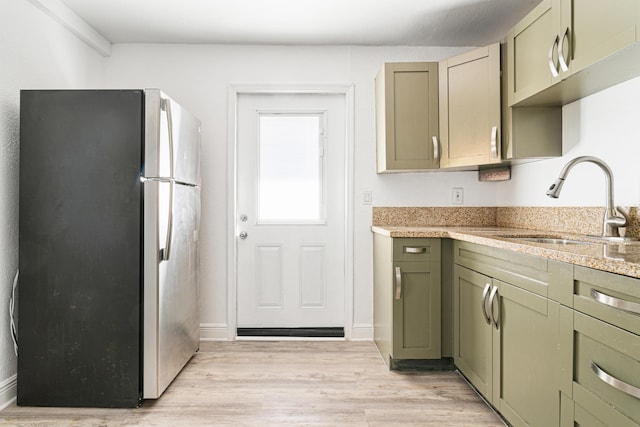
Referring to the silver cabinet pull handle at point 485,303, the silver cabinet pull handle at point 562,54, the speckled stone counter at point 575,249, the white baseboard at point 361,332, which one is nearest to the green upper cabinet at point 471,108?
the speckled stone counter at point 575,249

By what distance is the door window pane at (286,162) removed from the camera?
334 cm

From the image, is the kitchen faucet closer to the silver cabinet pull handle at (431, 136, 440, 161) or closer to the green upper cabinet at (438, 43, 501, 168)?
the green upper cabinet at (438, 43, 501, 168)

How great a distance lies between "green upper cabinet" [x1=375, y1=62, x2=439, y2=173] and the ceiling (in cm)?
32

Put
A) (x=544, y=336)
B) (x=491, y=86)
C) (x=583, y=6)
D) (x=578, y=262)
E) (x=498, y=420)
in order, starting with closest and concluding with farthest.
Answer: (x=578, y=262), (x=544, y=336), (x=583, y=6), (x=498, y=420), (x=491, y=86)

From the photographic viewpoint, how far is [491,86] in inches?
102

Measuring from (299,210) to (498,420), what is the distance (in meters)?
1.97

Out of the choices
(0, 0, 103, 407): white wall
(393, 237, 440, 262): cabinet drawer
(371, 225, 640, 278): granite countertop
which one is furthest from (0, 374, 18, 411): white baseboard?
(371, 225, 640, 278): granite countertop

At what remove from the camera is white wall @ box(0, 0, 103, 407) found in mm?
2230

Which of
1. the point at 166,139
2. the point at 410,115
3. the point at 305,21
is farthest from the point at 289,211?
the point at 305,21

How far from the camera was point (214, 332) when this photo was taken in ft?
10.7

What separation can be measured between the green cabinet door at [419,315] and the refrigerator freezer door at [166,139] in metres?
1.45

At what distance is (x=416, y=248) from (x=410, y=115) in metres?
0.96

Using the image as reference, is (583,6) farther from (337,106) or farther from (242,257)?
(242,257)

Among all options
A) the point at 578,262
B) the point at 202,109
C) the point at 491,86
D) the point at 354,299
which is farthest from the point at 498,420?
the point at 202,109
